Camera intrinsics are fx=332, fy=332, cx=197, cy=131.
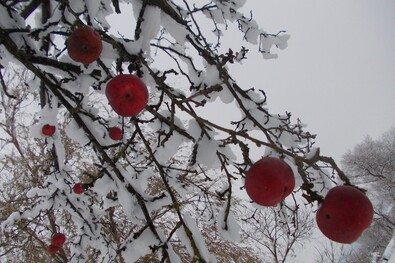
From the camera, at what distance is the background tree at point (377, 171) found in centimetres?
1705

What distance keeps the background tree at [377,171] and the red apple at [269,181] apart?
1735 cm

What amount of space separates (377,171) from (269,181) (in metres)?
17.7

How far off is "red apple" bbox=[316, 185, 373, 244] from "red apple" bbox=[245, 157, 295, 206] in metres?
0.14

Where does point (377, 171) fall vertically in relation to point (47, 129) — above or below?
above

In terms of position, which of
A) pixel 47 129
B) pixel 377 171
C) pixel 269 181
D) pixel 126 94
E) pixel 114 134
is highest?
pixel 377 171

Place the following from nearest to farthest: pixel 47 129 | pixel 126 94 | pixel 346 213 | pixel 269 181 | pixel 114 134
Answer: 1. pixel 346 213
2. pixel 269 181
3. pixel 126 94
4. pixel 114 134
5. pixel 47 129

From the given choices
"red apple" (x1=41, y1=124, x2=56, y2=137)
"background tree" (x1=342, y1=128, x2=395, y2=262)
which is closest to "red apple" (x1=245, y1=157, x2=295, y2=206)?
"red apple" (x1=41, y1=124, x2=56, y2=137)

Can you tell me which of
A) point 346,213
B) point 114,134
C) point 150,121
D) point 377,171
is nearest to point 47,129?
point 114,134

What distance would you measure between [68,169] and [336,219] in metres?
2.84

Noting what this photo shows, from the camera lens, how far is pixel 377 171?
16.3 m

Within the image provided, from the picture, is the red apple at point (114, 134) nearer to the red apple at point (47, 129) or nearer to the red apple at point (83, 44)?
the red apple at point (47, 129)

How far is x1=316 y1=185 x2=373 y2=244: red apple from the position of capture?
833 millimetres

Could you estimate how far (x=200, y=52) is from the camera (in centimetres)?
224

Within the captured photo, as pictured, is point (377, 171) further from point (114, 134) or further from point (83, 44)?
point (83, 44)
